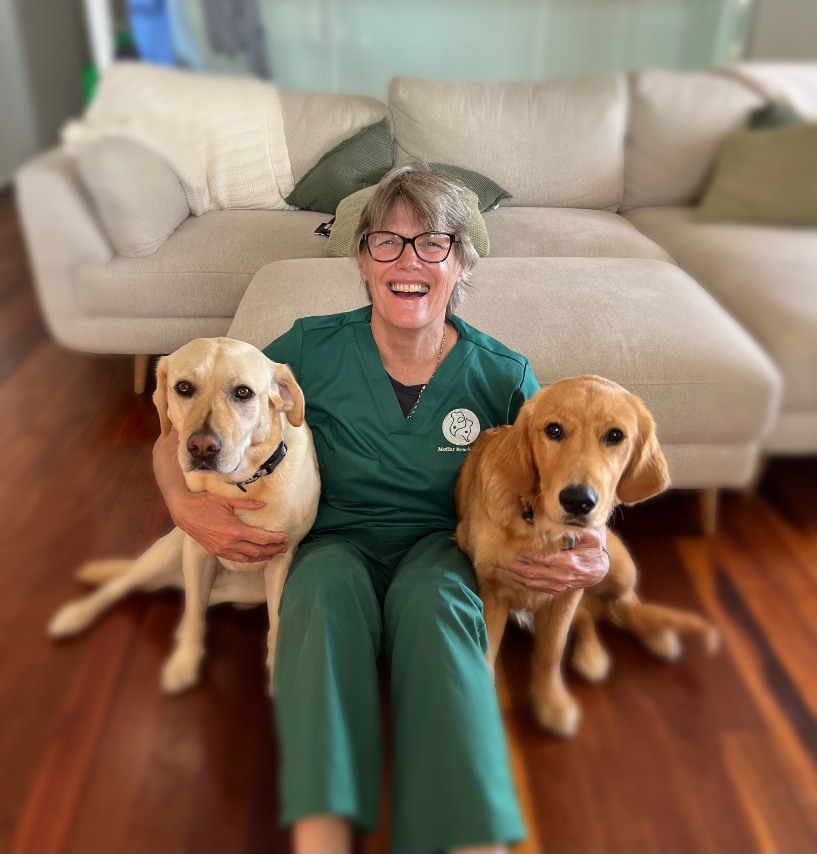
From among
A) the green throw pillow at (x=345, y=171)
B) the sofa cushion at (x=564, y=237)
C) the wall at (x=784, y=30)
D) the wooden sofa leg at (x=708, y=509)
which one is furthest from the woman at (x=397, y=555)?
the wall at (x=784, y=30)

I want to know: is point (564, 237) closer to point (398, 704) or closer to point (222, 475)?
point (222, 475)

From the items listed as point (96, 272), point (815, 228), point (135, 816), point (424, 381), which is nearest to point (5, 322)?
point (96, 272)

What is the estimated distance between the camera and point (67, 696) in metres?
1.12

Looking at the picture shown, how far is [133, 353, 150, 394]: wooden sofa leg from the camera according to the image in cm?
211

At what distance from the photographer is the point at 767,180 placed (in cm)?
232

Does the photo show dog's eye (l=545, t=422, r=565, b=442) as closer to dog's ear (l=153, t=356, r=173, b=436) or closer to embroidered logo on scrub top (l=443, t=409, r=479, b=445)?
embroidered logo on scrub top (l=443, t=409, r=479, b=445)

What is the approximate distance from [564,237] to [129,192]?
4.70 feet

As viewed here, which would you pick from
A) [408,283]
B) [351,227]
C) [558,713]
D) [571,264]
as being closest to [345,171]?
[351,227]

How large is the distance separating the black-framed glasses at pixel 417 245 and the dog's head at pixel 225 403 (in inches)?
11.3

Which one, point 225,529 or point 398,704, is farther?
point 225,529

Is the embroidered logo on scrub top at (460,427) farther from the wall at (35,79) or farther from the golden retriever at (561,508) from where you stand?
the wall at (35,79)

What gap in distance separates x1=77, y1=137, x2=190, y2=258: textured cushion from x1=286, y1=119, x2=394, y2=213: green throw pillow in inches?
20.0

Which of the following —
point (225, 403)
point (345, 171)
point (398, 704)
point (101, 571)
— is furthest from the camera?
point (345, 171)

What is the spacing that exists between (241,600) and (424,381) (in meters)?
0.59
